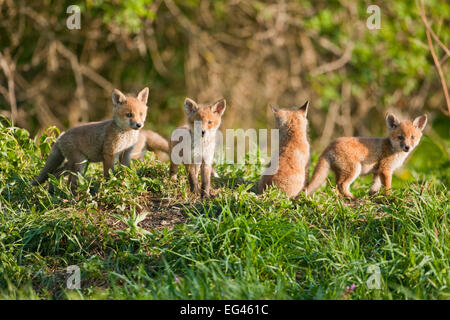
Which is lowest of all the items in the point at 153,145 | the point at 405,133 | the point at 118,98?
the point at 153,145

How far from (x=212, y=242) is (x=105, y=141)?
1.86m

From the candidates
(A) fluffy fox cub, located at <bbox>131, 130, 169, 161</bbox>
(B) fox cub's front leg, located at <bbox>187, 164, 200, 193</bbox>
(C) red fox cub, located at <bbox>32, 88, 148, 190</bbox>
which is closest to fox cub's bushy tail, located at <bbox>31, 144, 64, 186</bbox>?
(C) red fox cub, located at <bbox>32, 88, 148, 190</bbox>

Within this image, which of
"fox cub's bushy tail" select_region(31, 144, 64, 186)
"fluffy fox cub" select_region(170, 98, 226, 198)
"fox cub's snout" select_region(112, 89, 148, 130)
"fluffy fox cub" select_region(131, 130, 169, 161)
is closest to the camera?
"fox cub's snout" select_region(112, 89, 148, 130)

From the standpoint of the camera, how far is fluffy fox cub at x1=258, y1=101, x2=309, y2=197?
19.2 ft

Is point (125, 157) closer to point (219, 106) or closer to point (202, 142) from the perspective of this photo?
point (202, 142)

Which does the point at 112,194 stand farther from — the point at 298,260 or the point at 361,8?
the point at 361,8

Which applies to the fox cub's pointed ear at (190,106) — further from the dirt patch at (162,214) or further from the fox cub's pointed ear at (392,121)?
the fox cub's pointed ear at (392,121)

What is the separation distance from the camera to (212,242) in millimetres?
4711

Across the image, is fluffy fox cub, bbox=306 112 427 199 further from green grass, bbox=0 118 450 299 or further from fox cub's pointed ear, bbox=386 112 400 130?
green grass, bbox=0 118 450 299

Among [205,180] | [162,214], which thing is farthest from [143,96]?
[162,214]

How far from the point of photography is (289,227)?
16.1 feet

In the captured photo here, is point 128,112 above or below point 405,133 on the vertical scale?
above
